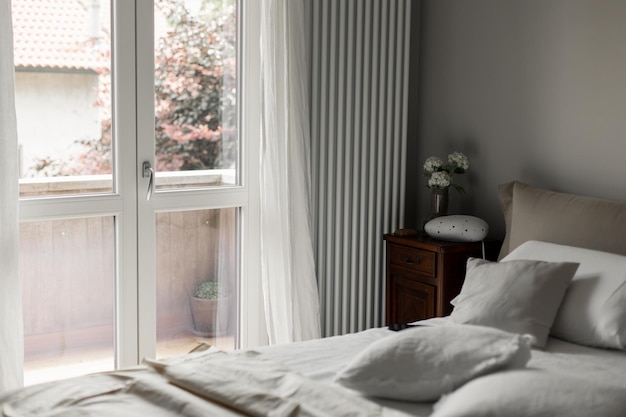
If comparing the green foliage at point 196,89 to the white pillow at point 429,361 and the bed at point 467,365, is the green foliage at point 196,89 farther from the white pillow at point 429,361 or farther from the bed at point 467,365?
the white pillow at point 429,361

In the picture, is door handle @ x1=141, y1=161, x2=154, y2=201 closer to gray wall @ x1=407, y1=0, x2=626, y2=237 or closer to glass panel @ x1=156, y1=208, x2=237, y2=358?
glass panel @ x1=156, y1=208, x2=237, y2=358

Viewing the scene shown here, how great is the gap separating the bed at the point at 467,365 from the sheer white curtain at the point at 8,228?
2.52 ft

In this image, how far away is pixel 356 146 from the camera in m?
3.92

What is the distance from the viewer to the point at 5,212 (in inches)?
118

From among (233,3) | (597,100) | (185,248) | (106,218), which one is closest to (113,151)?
(106,218)

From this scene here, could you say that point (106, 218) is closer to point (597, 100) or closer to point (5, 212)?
point (5, 212)

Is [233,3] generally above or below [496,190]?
above

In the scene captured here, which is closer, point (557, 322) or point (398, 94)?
point (557, 322)

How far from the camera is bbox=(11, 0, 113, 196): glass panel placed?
10.5ft

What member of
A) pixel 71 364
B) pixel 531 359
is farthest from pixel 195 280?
pixel 531 359

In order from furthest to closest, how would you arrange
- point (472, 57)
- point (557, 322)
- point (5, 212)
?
point (472, 57)
point (5, 212)
point (557, 322)

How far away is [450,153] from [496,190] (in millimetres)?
337

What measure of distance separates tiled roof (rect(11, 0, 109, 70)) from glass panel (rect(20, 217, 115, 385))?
2.10 feet

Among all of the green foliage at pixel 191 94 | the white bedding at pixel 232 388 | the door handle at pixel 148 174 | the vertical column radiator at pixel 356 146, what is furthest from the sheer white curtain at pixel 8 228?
the vertical column radiator at pixel 356 146
